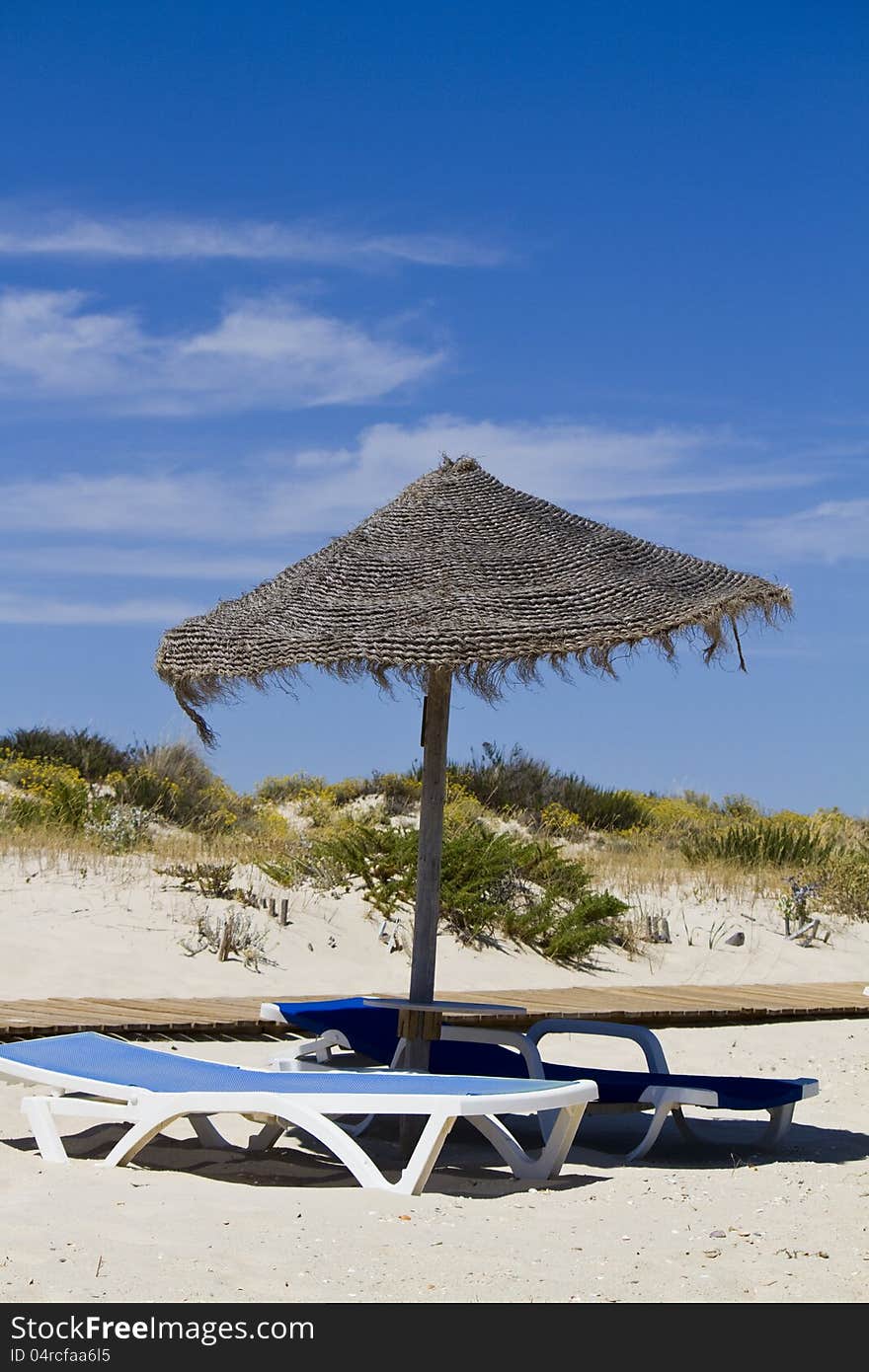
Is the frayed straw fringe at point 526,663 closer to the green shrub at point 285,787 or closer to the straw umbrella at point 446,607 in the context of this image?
the straw umbrella at point 446,607

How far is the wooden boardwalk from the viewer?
7.75 meters

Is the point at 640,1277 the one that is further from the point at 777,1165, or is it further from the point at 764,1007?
the point at 764,1007

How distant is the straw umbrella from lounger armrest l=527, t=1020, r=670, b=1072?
71 centimetres

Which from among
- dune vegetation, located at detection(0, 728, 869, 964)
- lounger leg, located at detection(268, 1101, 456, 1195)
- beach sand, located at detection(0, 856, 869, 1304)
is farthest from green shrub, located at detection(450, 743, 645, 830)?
lounger leg, located at detection(268, 1101, 456, 1195)

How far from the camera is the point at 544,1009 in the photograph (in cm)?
864

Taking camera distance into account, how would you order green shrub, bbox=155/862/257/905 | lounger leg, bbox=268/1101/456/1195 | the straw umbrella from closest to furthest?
1. lounger leg, bbox=268/1101/456/1195
2. the straw umbrella
3. green shrub, bbox=155/862/257/905

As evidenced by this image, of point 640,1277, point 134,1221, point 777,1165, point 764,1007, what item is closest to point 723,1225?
point 640,1277

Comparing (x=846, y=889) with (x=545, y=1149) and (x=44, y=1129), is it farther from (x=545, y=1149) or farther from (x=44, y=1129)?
(x=44, y=1129)

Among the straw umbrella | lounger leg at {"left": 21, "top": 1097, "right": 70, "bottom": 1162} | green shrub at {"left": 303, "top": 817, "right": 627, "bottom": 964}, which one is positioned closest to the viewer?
lounger leg at {"left": 21, "top": 1097, "right": 70, "bottom": 1162}

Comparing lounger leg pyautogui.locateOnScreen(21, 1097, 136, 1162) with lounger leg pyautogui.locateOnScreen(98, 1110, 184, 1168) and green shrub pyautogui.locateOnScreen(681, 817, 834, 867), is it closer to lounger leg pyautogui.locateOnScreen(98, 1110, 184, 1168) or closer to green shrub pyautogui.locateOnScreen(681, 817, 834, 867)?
lounger leg pyautogui.locateOnScreen(98, 1110, 184, 1168)

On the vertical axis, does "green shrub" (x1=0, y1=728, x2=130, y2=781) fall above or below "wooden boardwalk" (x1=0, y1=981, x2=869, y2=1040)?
above

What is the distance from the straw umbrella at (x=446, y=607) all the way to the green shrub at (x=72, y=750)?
458 inches

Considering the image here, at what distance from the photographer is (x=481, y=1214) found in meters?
4.69

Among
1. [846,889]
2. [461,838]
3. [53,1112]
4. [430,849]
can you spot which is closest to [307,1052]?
[430,849]
